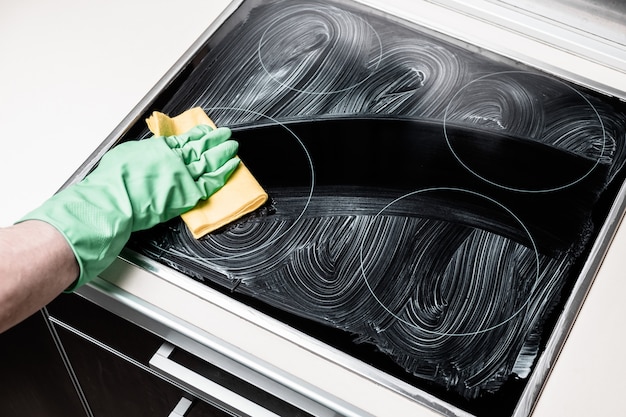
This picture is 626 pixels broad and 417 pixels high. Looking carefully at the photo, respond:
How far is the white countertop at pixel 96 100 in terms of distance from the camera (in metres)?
0.83

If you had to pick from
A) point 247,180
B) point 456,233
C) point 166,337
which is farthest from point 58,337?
point 456,233

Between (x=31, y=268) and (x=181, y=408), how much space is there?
0.30m

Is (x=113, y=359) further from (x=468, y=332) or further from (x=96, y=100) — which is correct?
(x=468, y=332)

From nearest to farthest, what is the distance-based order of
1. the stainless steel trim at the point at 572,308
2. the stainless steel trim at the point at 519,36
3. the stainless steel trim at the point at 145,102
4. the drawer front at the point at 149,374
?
1. the stainless steel trim at the point at 572,308
2. the drawer front at the point at 149,374
3. the stainless steel trim at the point at 145,102
4. the stainless steel trim at the point at 519,36

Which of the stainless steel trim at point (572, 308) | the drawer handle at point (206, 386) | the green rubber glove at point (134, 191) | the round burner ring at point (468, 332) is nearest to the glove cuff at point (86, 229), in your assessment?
the green rubber glove at point (134, 191)

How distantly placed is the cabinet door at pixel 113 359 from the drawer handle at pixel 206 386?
2 centimetres

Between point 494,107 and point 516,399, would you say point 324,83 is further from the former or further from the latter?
point 516,399

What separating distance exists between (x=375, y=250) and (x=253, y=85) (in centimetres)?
36

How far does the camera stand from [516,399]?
788 millimetres

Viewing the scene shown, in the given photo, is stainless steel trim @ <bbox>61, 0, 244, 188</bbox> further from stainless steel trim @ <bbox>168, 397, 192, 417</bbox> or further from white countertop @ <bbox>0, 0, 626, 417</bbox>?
stainless steel trim @ <bbox>168, 397, 192, 417</bbox>

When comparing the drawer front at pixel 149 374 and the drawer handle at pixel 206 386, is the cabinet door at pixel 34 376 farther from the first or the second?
the drawer handle at pixel 206 386

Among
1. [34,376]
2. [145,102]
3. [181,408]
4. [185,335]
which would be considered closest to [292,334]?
[185,335]

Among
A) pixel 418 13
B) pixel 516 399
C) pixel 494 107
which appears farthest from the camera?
pixel 418 13

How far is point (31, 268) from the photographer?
854mm
